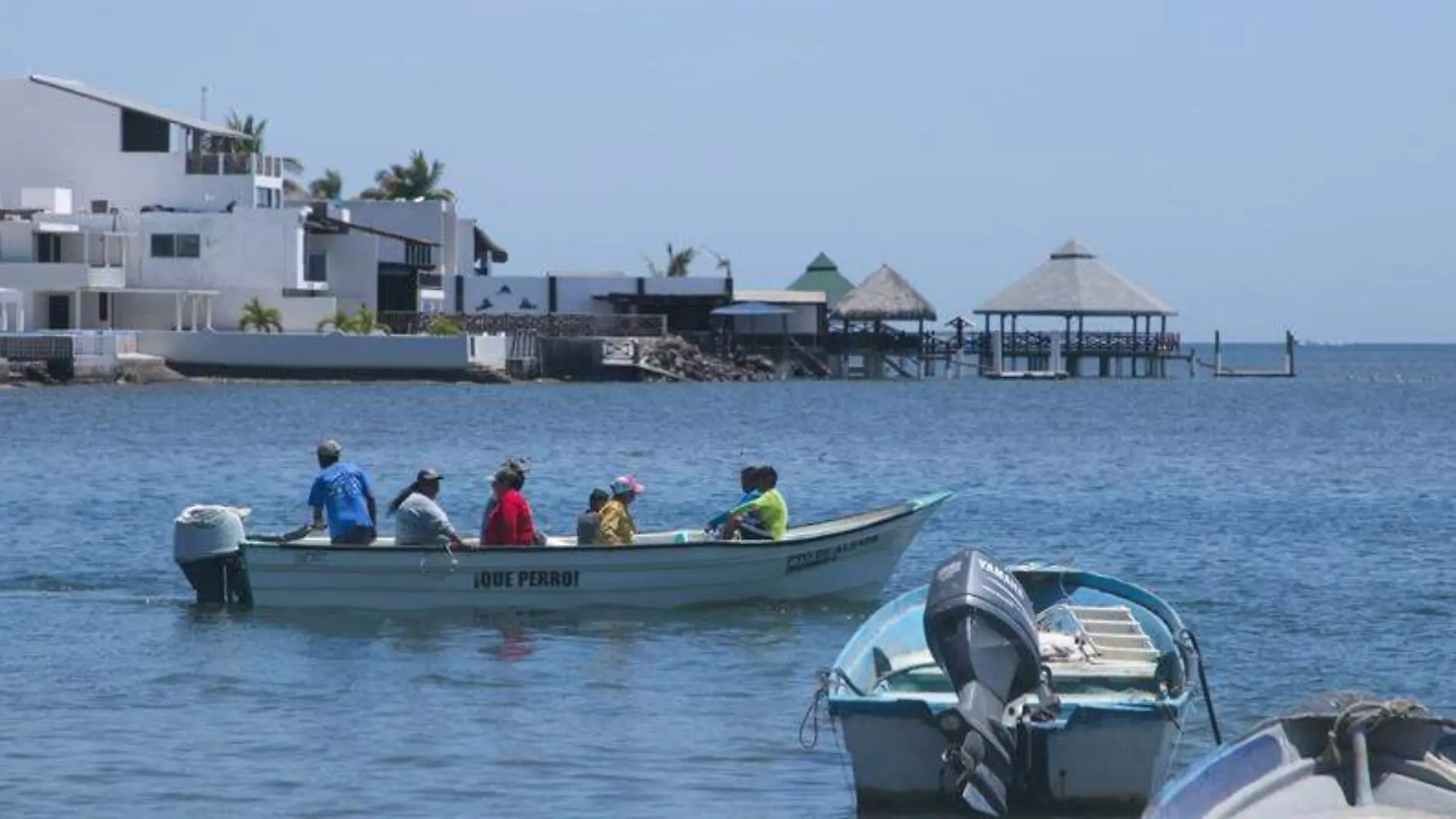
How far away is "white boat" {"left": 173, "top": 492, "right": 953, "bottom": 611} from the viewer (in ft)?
78.4

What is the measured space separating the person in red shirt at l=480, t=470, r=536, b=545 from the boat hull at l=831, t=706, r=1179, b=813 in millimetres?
8776

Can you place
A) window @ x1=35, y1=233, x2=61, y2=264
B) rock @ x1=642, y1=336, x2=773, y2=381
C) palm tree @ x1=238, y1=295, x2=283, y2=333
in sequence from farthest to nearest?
rock @ x1=642, y1=336, x2=773, y2=381 → palm tree @ x1=238, y1=295, x2=283, y2=333 → window @ x1=35, y1=233, x2=61, y2=264

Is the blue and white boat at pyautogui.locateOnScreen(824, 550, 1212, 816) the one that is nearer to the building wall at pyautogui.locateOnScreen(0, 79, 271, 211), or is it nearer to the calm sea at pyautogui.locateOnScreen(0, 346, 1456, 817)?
the calm sea at pyautogui.locateOnScreen(0, 346, 1456, 817)

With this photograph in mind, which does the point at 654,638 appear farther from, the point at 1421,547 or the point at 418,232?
the point at 418,232

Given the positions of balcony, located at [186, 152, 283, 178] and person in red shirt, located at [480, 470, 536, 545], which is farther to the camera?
balcony, located at [186, 152, 283, 178]

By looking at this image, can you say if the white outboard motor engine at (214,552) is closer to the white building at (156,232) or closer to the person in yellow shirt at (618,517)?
the person in yellow shirt at (618,517)

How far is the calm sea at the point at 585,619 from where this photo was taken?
17.8 metres

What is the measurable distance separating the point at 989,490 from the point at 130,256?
5426cm

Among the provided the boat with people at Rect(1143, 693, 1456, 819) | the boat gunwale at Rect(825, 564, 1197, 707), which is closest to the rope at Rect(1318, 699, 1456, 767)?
the boat with people at Rect(1143, 693, 1456, 819)

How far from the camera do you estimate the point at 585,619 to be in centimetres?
2420

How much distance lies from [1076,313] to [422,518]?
84.9 meters

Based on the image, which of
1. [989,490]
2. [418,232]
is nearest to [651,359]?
[418,232]

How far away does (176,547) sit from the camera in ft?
82.1

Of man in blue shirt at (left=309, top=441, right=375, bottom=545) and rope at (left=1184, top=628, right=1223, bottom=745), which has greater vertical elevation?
man in blue shirt at (left=309, top=441, right=375, bottom=545)
